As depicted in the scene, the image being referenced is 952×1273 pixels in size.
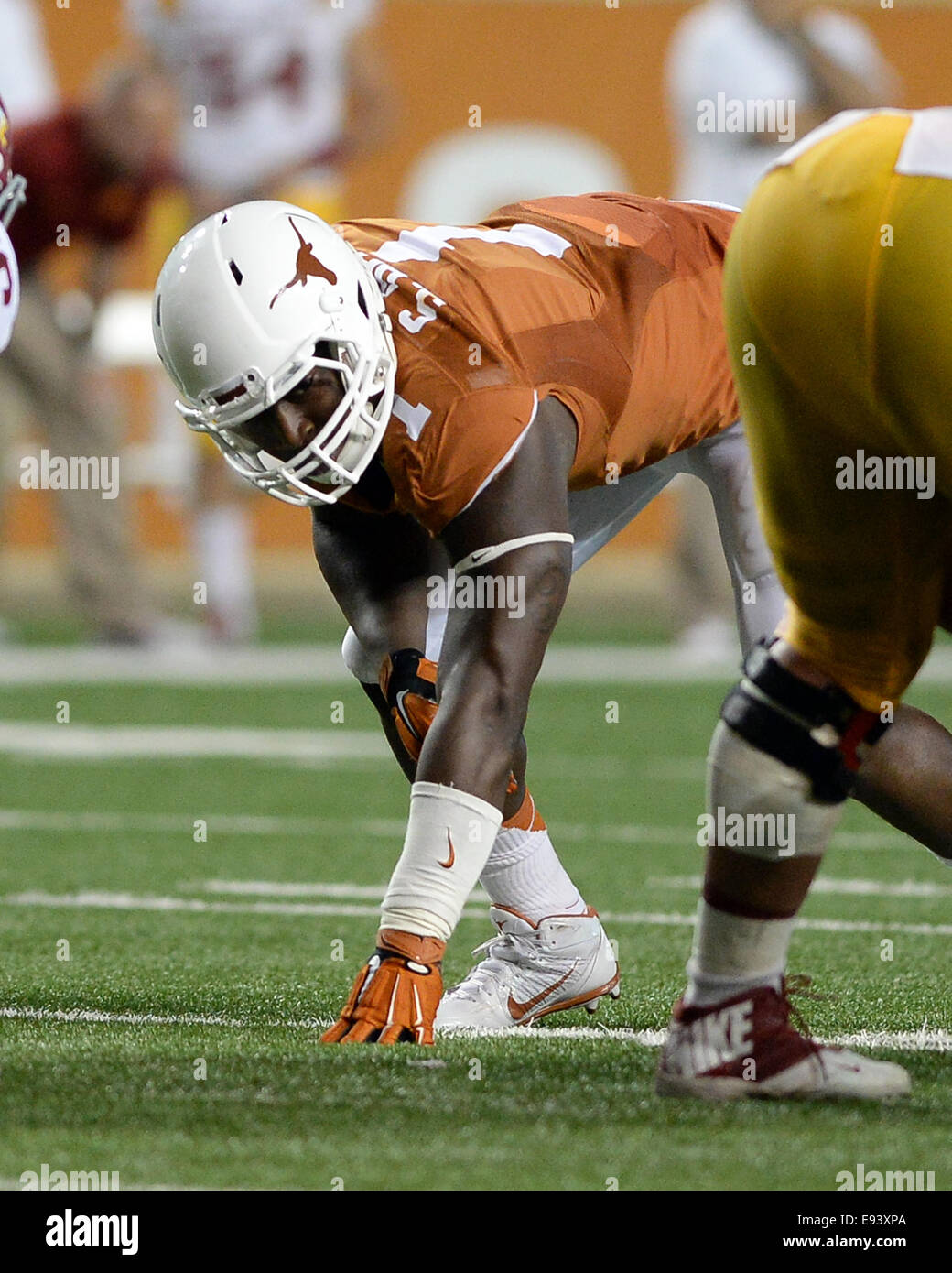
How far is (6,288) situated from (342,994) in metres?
1.19

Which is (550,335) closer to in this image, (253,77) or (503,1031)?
(503,1031)

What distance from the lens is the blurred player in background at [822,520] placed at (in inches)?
103

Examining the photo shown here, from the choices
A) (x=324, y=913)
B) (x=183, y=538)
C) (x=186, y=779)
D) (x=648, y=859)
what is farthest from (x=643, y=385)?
(x=183, y=538)

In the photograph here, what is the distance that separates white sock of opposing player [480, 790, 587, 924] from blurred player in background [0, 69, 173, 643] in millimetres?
6164

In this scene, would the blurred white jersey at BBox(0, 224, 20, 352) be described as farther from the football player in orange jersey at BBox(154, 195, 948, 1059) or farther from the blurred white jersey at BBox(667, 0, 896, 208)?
the blurred white jersey at BBox(667, 0, 896, 208)

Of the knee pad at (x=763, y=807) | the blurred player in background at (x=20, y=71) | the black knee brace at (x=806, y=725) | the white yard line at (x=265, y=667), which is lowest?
the white yard line at (x=265, y=667)

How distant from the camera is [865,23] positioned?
43.3ft

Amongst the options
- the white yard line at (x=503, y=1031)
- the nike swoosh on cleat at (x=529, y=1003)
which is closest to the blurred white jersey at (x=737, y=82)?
the nike swoosh on cleat at (x=529, y=1003)

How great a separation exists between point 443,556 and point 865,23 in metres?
10.2

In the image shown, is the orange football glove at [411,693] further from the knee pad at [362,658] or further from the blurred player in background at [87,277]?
the blurred player in background at [87,277]

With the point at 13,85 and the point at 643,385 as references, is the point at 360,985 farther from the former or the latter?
the point at 13,85

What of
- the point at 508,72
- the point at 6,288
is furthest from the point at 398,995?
the point at 508,72

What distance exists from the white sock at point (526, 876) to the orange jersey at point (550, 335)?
57 cm

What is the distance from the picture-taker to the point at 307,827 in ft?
19.0
